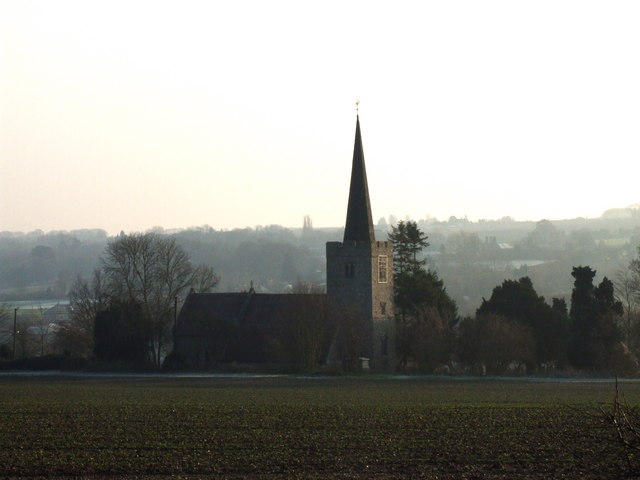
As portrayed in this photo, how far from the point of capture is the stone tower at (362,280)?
6725 centimetres

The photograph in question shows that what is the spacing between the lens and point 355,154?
7088 cm

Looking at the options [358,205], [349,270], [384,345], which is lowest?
[384,345]

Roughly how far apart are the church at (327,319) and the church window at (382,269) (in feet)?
0.11

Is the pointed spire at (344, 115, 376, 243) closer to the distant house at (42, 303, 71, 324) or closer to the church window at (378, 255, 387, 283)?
the church window at (378, 255, 387, 283)

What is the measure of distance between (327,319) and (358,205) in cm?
881

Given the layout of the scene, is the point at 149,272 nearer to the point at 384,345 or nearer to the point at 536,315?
the point at 384,345

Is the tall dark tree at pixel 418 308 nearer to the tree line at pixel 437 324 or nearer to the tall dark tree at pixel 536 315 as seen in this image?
the tree line at pixel 437 324

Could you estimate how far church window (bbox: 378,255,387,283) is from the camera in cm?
6969

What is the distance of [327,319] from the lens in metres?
66.2

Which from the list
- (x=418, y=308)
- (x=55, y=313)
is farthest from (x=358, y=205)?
(x=55, y=313)

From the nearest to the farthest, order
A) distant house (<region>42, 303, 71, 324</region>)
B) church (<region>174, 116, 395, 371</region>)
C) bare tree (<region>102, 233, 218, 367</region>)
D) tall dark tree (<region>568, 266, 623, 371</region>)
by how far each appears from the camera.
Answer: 1. tall dark tree (<region>568, 266, 623, 371</region>)
2. church (<region>174, 116, 395, 371</region>)
3. bare tree (<region>102, 233, 218, 367</region>)
4. distant house (<region>42, 303, 71, 324</region>)

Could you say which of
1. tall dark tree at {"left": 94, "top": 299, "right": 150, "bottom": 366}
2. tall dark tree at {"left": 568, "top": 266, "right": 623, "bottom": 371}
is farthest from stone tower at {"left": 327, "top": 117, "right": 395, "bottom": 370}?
tall dark tree at {"left": 94, "top": 299, "right": 150, "bottom": 366}

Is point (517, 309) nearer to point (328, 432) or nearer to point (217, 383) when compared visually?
point (217, 383)

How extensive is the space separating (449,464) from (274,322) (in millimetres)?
47937
